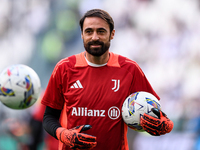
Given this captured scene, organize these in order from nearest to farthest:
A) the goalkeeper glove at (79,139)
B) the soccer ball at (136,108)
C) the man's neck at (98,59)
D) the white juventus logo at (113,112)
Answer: the goalkeeper glove at (79,139) → the soccer ball at (136,108) → the white juventus logo at (113,112) → the man's neck at (98,59)

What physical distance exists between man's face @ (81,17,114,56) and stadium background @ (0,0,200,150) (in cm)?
260

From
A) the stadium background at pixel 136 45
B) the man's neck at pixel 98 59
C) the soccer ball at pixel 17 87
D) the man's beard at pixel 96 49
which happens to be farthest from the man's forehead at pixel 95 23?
the stadium background at pixel 136 45

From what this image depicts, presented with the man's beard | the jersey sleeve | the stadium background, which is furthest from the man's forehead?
the stadium background

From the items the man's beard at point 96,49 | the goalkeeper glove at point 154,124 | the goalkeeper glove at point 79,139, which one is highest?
the man's beard at point 96,49

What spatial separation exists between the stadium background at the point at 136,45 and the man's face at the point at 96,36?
8.52 feet

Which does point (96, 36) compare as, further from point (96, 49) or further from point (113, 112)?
point (113, 112)

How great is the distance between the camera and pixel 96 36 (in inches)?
94.8

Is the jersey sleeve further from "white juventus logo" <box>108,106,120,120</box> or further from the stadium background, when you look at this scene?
the stadium background

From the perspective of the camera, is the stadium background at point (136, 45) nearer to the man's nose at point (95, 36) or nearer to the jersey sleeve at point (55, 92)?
the jersey sleeve at point (55, 92)

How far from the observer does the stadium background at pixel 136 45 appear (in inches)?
192

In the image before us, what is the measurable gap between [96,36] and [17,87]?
81 centimetres

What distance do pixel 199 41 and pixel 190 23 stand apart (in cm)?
37

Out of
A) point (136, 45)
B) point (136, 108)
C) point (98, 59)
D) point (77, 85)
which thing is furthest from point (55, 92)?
point (136, 45)

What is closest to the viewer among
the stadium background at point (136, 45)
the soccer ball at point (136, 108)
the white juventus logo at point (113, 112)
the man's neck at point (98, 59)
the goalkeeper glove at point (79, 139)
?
the goalkeeper glove at point (79, 139)
